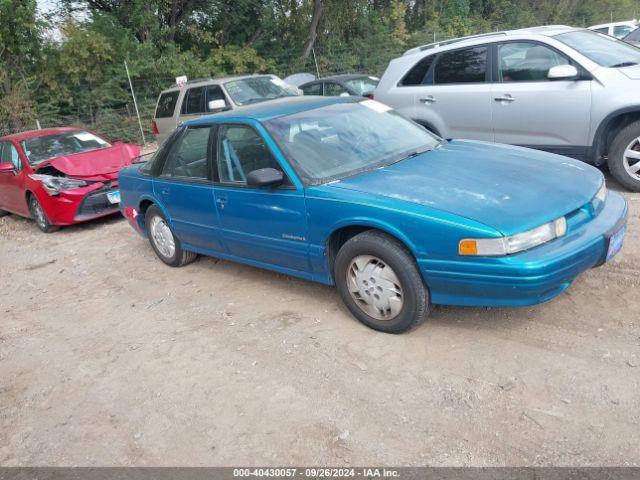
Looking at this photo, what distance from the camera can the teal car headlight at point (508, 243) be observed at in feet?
10.4

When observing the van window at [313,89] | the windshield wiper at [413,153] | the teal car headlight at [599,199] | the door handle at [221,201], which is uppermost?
the van window at [313,89]

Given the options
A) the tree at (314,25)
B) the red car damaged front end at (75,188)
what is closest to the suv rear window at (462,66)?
the red car damaged front end at (75,188)

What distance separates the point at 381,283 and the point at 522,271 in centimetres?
91

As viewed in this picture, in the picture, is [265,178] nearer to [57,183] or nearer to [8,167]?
[57,183]

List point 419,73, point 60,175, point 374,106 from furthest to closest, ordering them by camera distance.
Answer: point 60,175
point 419,73
point 374,106

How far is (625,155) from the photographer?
5.66 metres

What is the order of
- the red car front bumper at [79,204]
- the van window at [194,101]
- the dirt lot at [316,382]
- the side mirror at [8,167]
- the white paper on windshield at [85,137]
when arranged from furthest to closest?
1. the van window at [194,101]
2. the white paper on windshield at [85,137]
3. the side mirror at [8,167]
4. the red car front bumper at [79,204]
5. the dirt lot at [316,382]

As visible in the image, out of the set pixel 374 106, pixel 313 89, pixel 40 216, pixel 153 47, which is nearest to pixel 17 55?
pixel 153 47

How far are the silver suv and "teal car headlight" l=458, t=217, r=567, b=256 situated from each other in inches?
121

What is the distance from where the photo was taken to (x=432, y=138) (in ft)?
15.7

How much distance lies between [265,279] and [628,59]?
4584 millimetres

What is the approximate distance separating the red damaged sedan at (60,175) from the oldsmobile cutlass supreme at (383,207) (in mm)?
→ 3044

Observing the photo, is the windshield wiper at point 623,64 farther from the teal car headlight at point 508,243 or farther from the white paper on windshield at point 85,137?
the white paper on windshield at point 85,137

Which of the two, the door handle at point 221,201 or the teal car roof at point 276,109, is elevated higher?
the teal car roof at point 276,109
